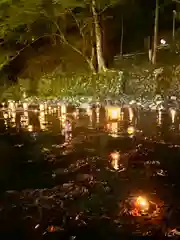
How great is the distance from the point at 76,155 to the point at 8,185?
2.46m

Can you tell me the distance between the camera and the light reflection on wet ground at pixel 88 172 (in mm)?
6191

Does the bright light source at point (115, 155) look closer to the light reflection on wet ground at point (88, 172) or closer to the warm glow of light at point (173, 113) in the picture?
the light reflection on wet ground at point (88, 172)

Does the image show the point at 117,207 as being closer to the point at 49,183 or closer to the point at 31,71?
the point at 49,183

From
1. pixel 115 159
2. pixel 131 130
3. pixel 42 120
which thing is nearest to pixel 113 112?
pixel 42 120

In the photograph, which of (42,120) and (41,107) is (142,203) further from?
(41,107)

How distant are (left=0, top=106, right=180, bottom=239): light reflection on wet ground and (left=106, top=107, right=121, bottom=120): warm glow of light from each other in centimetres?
23

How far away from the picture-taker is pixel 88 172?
8469 mm

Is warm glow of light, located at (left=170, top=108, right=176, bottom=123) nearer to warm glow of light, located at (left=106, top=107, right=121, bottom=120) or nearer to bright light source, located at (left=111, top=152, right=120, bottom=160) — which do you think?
warm glow of light, located at (left=106, top=107, right=121, bottom=120)

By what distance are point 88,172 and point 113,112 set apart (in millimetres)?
8227


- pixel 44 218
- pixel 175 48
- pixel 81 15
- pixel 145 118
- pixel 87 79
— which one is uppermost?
pixel 81 15

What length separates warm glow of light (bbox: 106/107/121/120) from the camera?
15269 mm

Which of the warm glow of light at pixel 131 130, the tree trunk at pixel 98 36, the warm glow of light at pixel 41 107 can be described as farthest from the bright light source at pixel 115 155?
the tree trunk at pixel 98 36

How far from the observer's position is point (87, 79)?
75.2 ft

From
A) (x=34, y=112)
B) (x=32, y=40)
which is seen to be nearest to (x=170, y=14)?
(x=32, y=40)
